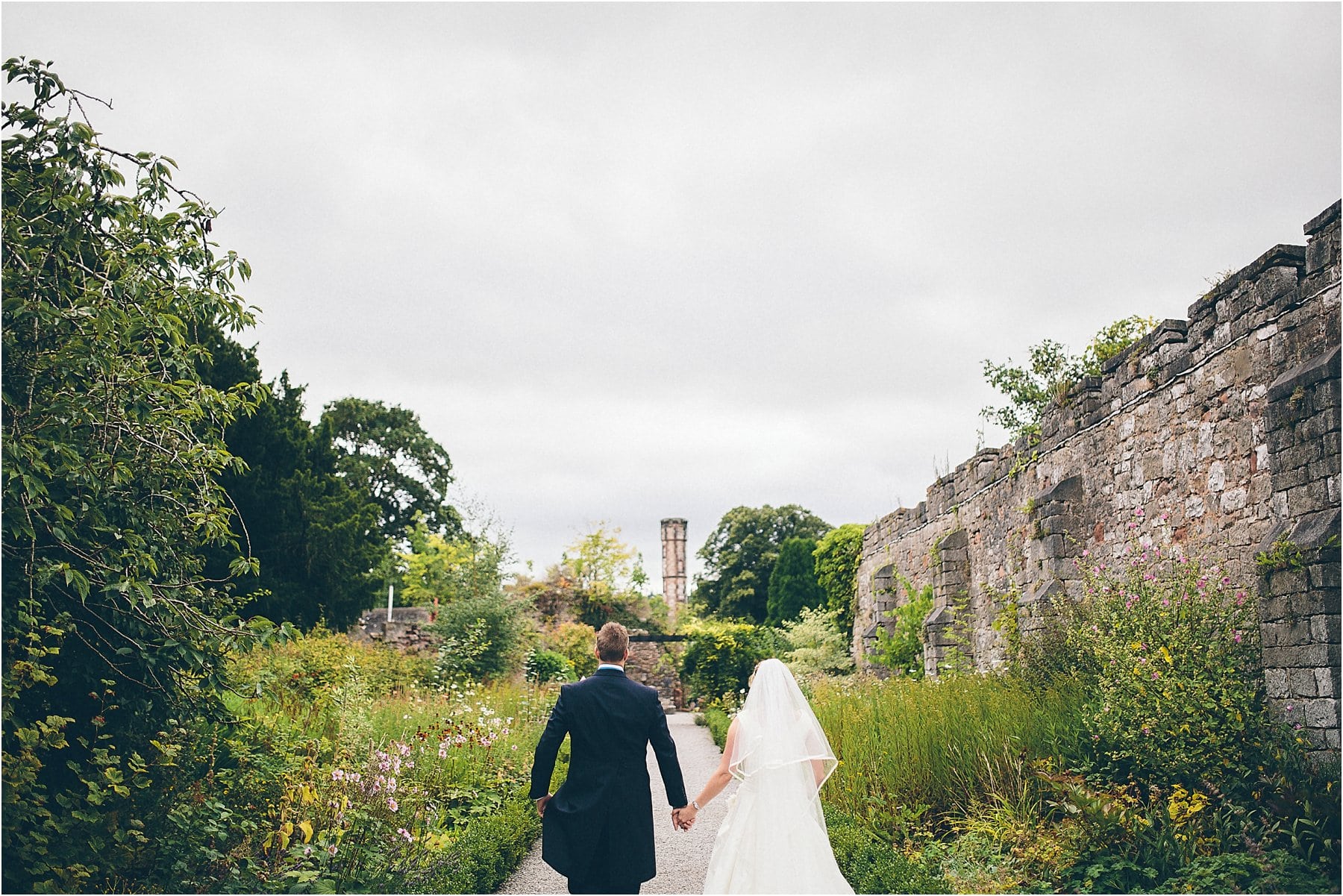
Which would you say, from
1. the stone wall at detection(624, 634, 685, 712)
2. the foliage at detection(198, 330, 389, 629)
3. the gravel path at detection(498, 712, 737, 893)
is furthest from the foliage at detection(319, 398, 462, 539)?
the gravel path at detection(498, 712, 737, 893)

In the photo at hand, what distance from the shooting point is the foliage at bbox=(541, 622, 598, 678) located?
2309 centimetres

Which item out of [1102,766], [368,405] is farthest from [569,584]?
[1102,766]

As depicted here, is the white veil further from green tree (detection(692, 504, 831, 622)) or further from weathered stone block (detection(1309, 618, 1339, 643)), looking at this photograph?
green tree (detection(692, 504, 831, 622))

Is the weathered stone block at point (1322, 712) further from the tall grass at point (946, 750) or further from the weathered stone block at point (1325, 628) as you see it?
the tall grass at point (946, 750)

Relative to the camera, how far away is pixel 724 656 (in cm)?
2206

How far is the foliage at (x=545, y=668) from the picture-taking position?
19.3 meters

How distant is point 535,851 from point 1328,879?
523cm

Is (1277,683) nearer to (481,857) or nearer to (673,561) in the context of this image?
(481,857)

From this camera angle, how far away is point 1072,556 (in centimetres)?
1062

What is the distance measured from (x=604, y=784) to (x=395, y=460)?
103ft

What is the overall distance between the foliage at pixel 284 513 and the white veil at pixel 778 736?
34.5ft

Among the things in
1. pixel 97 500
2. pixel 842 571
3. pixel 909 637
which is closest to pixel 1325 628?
pixel 97 500

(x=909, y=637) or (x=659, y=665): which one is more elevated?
(x=909, y=637)

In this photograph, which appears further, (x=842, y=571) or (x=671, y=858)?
(x=842, y=571)
